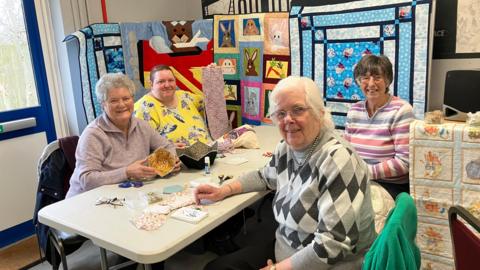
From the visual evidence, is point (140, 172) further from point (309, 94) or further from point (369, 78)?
point (369, 78)

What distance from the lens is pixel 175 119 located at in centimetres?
267

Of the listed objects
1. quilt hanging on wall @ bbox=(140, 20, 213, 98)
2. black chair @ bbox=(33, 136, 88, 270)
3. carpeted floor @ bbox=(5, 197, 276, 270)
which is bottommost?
carpeted floor @ bbox=(5, 197, 276, 270)

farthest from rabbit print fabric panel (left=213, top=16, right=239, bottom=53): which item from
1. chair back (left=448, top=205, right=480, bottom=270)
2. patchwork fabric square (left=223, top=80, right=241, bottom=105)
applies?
chair back (left=448, top=205, right=480, bottom=270)

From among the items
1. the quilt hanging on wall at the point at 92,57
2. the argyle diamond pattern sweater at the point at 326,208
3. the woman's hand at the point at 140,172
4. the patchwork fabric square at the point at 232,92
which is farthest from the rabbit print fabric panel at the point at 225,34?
the argyle diamond pattern sweater at the point at 326,208

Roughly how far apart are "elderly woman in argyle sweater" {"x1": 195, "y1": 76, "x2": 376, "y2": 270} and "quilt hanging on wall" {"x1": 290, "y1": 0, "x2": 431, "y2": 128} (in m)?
1.27

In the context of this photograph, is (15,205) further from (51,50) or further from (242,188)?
(242,188)

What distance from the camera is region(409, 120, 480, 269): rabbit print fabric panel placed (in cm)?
190

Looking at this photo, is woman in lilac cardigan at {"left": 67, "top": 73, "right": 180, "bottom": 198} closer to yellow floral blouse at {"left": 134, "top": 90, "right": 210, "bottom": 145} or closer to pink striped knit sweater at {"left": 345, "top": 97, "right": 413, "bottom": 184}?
yellow floral blouse at {"left": 134, "top": 90, "right": 210, "bottom": 145}

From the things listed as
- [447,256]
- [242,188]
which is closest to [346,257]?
[242,188]

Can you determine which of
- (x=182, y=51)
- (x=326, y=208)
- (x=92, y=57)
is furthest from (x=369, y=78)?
(x=92, y=57)

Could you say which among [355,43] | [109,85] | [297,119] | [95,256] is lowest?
[95,256]

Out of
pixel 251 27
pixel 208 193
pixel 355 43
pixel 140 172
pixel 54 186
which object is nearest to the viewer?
pixel 208 193

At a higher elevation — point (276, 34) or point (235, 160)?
point (276, 34)

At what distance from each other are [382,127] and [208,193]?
0.99 m
